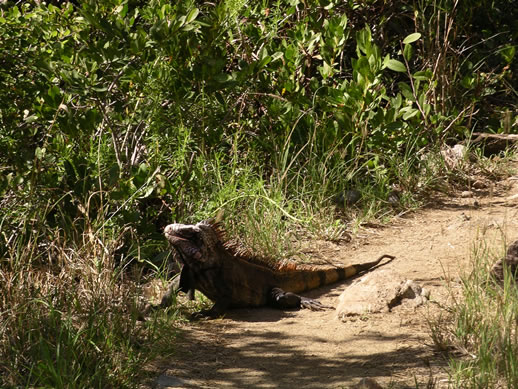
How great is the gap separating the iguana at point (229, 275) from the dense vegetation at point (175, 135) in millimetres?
336

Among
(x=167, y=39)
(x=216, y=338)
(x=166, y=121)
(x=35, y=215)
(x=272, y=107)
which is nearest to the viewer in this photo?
(x=216, y=338)

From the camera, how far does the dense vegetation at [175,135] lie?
180 inches

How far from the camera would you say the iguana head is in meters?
5.42

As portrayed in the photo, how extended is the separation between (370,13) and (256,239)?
359 cm

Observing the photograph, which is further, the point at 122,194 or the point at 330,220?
the point at 330,220

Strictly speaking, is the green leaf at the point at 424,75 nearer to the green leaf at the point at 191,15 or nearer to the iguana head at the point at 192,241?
the green leaf at the point at 191,15

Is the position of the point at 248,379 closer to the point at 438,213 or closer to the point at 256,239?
the point at 256,239

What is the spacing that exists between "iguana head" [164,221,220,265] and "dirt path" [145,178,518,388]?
0.45m

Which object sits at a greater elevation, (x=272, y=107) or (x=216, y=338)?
(x=272, y=107)

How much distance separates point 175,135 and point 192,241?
1.46 meters

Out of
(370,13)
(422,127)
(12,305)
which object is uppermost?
(370,13)

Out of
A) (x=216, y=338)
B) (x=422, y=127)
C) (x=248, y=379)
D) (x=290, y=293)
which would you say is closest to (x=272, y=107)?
(x=422, y=127)

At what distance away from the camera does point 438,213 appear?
24.6 ft

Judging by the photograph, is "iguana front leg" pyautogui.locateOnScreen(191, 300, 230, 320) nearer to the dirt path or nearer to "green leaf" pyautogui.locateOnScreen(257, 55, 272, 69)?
the dirt path
